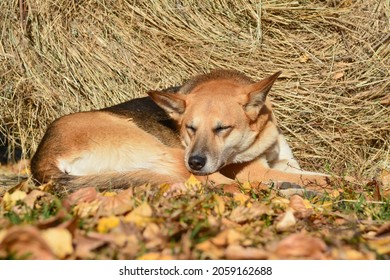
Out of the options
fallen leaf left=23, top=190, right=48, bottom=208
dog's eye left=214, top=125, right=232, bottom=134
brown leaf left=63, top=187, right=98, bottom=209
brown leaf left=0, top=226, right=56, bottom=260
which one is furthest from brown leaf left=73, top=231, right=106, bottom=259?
Answer: dog's eye left=214, top=125, right=232, bottom=134

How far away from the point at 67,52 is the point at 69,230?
3.54 meters

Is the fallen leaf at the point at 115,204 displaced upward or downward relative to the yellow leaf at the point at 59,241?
downward

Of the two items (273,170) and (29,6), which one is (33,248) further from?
(29,6)

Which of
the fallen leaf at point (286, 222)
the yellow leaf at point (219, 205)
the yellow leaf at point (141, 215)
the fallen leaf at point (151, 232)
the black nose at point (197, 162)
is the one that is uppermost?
the fallen leaf at point (151, 232)

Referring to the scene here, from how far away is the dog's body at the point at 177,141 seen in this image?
15.3ft

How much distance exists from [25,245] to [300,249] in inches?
47.3

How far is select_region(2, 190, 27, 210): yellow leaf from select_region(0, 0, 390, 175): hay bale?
90.7 inches

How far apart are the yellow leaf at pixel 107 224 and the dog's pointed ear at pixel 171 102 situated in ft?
6.55

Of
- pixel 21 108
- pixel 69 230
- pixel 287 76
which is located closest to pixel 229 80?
pixel 287 76

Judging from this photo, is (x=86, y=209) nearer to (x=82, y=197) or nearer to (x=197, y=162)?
(x=82, y=197)

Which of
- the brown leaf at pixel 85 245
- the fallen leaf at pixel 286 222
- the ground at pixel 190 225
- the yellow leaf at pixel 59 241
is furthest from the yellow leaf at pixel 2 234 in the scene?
the fallen leaf at pixel 286 222

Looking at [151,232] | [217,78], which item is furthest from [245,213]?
[217,78]

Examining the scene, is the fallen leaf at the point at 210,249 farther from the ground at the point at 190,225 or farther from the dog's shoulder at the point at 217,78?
the dog's shoulder at the point at 217,78

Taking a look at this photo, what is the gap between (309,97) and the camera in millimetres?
5758
